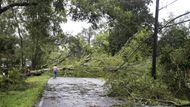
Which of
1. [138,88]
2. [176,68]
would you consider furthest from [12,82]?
[176,68]

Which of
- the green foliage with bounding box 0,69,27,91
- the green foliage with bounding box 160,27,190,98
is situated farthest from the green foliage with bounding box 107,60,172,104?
the green foliage with bounding box 0,69,27,91

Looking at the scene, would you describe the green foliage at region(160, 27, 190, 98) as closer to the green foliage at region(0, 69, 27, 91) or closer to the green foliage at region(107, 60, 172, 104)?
the green foliage at region(107, 60, 172, 104)

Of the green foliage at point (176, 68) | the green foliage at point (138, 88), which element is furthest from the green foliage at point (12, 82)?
the green foliage at point (176, 68)

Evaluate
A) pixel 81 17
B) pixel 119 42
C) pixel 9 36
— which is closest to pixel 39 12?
pixel 81 17

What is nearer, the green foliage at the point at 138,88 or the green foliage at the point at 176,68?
the green foliage at the point at 138,88

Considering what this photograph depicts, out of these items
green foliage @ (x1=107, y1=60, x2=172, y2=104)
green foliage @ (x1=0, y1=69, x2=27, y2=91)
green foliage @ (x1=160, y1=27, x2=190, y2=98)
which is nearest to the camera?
green foliage @ (x1=107, y1=60, x2=172, y2=104)

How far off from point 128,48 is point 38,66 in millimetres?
26739

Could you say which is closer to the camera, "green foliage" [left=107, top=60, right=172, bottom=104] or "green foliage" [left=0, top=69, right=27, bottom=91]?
"green foliage" [left=107, top=60, right=172, bottom=104]

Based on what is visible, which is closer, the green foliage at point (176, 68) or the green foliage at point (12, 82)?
the green foliage at point (176, 68)

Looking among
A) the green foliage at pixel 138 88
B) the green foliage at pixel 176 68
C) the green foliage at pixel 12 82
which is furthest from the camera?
the green foliage at pixel 12 82

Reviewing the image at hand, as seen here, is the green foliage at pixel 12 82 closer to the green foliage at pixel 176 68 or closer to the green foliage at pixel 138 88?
the green foliage at pixel 138 88

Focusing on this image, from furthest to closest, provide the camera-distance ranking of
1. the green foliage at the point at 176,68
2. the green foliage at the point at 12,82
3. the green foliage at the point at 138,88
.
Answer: the green foliage at the point at 12,82 → the green foliage at the point at 176,68 → the green foliage at the point at 138,88

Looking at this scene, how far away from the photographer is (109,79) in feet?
69.6

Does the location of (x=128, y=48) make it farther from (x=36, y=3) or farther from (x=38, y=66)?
(x=38, y=66)
